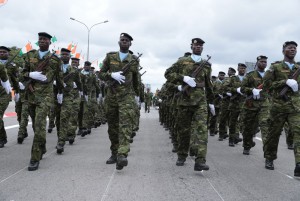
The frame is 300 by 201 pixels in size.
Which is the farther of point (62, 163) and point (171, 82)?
point (171, 82)

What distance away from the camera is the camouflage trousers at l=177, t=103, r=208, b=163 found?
599 centimetres

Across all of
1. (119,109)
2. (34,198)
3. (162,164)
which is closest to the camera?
(34,198)

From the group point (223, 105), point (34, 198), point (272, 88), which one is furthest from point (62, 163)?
point (223, 105)

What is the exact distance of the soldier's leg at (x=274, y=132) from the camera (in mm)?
6348

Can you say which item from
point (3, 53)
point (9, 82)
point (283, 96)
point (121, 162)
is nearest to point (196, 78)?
point (283, 96)

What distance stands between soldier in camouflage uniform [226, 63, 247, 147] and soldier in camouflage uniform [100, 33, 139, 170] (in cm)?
431

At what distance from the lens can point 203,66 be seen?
642 cm

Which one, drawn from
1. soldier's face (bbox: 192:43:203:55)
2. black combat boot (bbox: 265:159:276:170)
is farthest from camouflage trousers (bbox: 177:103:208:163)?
black combat boot (bbox: 265:159:276:170)

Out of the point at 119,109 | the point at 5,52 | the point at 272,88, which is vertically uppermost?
the point at 5,52

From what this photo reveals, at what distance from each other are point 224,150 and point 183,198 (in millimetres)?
4931

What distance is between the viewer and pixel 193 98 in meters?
6.41

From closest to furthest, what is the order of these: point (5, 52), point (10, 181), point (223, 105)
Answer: point (10, 181) < point (5, 52) < point (223, 105)

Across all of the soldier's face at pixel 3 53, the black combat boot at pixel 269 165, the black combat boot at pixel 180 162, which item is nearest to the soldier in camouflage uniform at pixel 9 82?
the soldier's face at pixel 3 53

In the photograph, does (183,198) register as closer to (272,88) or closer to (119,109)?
(119,109)
